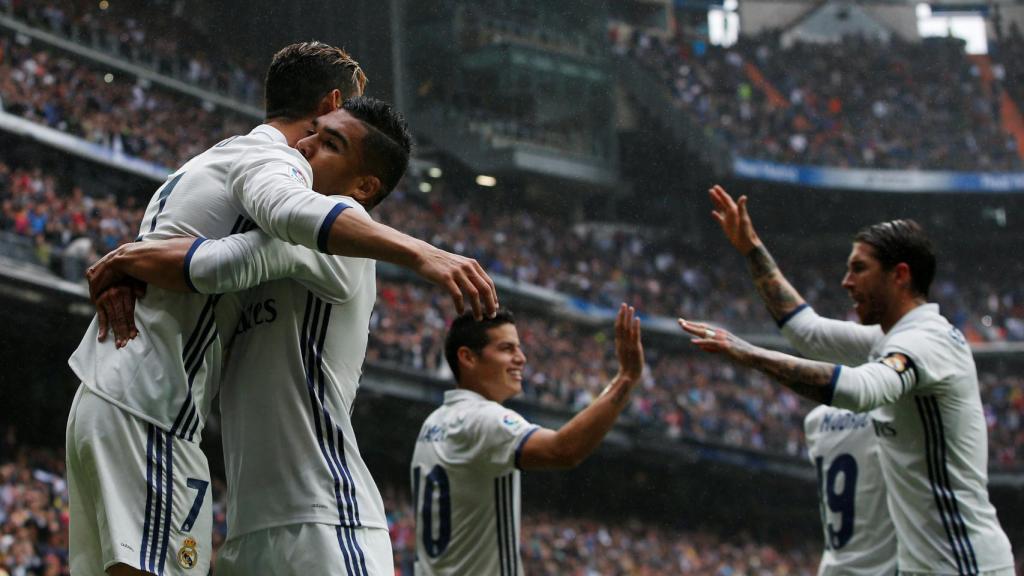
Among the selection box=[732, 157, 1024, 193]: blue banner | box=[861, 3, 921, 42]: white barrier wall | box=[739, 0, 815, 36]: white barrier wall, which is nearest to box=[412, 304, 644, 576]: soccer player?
box=[732, 157, 1024, 193]: blue banner

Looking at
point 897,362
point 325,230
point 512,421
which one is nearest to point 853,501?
point 897,362

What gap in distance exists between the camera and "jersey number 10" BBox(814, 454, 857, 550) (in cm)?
541

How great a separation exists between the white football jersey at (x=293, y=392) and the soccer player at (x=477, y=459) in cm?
137

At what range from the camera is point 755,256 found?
5348 mm

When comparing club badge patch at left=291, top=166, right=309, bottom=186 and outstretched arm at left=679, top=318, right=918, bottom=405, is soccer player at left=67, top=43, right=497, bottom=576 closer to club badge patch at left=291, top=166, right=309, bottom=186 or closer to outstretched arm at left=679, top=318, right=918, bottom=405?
club badge patch at left=291, top=166, right=309, bottom=186

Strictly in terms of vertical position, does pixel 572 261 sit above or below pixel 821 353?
above

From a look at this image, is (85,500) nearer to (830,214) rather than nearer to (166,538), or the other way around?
(166,538)

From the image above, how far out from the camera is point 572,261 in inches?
1120

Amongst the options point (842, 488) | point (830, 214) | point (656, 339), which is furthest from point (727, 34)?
point (842, 488)

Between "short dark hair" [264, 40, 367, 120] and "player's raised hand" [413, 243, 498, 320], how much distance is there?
1.02m

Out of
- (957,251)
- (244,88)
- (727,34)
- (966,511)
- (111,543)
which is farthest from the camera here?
(727,34)

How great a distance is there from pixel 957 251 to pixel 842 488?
29.2 metres

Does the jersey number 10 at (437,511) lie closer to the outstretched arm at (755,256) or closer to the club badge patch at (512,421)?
the club badge patch at (512,421)

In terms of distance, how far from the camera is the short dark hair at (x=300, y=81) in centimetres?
341
